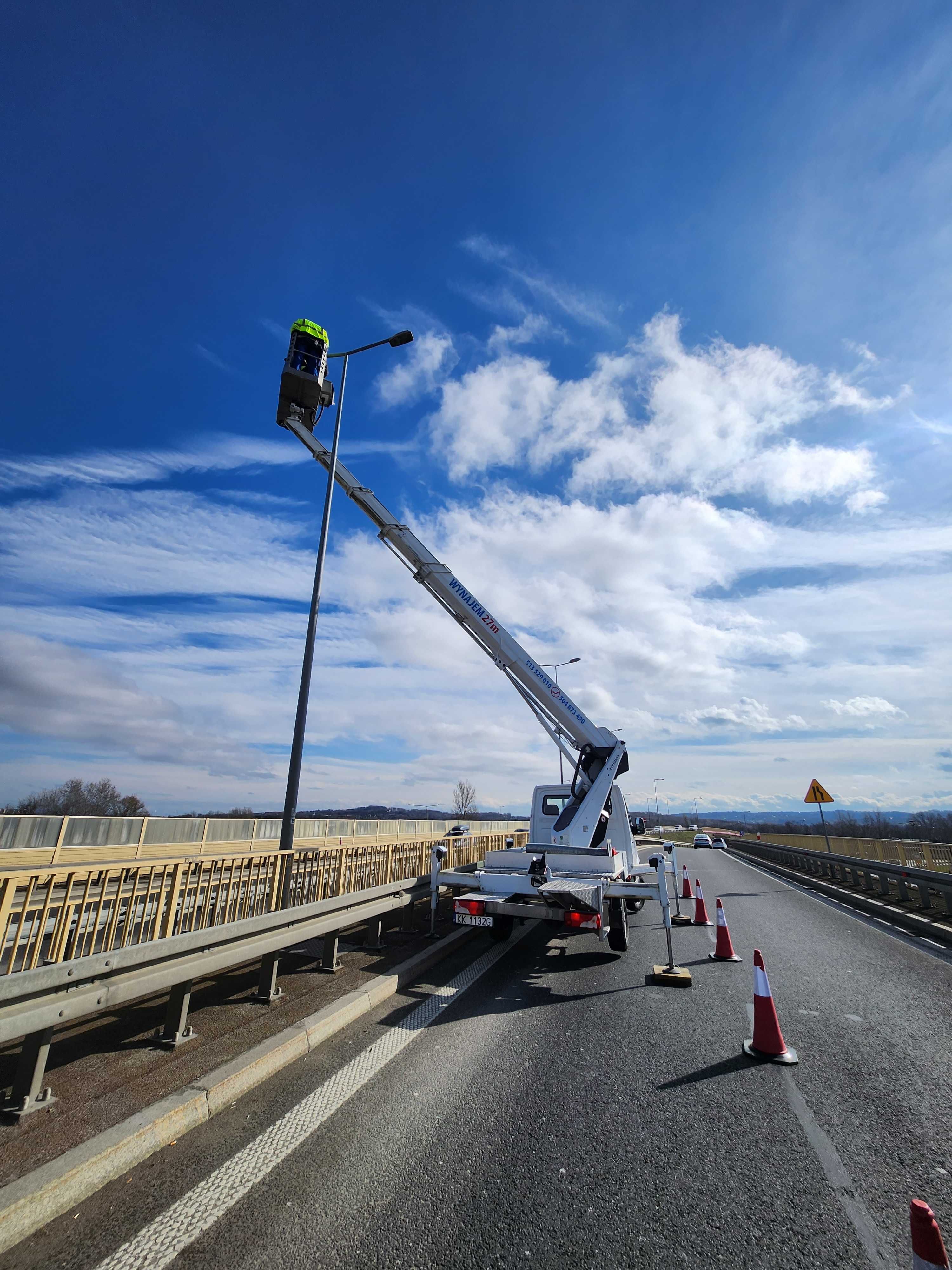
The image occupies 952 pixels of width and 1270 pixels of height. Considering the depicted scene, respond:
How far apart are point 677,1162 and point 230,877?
4.12 m

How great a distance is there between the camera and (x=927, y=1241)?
1.84 m

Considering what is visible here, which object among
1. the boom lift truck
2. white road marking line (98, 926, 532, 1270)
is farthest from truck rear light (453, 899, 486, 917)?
white road marking line (98, 926, 532, 1270)

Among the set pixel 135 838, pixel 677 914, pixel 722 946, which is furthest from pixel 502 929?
pixel 135 838

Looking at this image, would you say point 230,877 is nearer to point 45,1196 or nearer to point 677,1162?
point 45,1196

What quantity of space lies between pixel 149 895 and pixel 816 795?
69.1 feet

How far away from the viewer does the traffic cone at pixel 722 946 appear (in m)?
7.70

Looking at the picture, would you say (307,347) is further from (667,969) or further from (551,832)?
(667,969)

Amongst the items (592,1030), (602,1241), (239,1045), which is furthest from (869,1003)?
(239,1045)

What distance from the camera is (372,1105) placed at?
371cm

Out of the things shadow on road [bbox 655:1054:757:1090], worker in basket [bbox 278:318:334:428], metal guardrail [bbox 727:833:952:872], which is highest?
worker in basket [bbox 278:318:334:428]

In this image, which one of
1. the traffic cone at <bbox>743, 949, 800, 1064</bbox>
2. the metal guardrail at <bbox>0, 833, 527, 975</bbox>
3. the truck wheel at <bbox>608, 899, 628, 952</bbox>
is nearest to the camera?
the metal guardrail at <bbox>0, 833, 527, 975</bbox>

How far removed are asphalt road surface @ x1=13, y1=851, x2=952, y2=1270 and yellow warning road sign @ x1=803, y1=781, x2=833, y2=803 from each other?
1521 cm

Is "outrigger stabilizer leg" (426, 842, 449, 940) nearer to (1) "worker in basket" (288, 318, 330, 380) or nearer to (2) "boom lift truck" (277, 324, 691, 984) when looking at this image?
(2) "boom lift truck" (277, 324, 691, 984)

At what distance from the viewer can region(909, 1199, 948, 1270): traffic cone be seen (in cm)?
182
